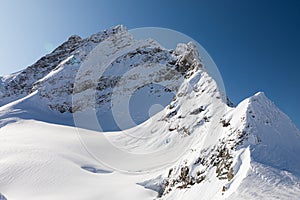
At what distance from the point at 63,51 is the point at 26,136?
144ft

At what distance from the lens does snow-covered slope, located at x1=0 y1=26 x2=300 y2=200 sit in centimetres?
954

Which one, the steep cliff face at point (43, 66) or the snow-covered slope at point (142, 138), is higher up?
the steep cliff face at point (43, 66)

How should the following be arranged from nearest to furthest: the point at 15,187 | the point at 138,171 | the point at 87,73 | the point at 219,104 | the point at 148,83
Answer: the point at 15,187 < the point at 138,171 < the point at 219,104 < the point at 148,83 < the point at 87,73

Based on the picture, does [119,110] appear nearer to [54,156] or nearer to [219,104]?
[54,156]

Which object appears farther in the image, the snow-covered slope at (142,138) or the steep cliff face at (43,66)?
the steep cliff face at (43,66)

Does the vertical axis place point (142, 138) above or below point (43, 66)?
below

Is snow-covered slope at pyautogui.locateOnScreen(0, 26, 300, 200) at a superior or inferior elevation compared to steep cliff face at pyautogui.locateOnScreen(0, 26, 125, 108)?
inferior

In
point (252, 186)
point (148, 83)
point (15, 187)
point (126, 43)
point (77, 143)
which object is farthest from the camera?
point (126, 43)

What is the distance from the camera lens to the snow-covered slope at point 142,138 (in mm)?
9539

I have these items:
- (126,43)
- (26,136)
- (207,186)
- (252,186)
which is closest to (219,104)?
(207,186)

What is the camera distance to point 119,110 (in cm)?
4147

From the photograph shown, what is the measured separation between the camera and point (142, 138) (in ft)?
85.1

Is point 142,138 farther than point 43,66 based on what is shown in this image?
No

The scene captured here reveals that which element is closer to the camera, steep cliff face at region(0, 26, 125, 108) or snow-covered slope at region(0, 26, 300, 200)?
snow-covered slope at region(0, 26, 300, 200)
